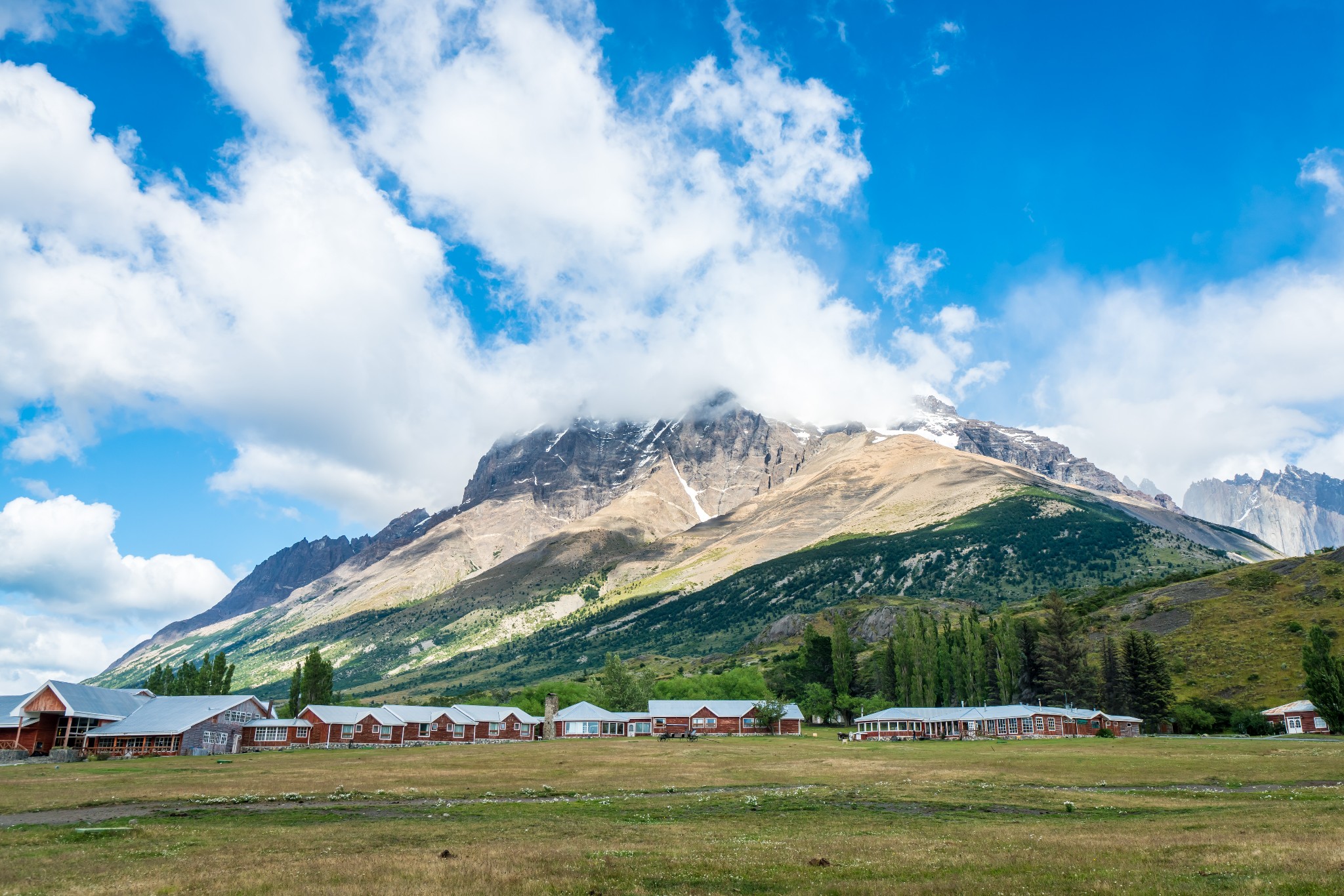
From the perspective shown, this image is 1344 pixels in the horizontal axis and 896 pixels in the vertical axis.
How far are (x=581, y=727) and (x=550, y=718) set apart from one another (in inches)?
252

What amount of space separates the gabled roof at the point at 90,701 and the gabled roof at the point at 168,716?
77.9 inches

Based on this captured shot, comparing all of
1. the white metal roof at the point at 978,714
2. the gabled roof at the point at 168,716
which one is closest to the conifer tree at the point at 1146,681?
the white metal roof at the point at 978,714

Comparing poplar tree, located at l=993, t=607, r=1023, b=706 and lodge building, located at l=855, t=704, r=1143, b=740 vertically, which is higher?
poplar tree, located at l=993, t=607, r=1023, b=706

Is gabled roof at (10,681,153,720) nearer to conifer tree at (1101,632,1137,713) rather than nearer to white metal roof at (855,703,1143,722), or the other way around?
white metal roof at (855,703,1143,722)

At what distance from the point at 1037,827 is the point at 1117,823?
3.49 m

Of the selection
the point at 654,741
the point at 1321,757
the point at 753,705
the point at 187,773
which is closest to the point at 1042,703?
the point at 753,705

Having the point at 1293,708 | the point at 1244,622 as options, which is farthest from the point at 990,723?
the point at 1244,622

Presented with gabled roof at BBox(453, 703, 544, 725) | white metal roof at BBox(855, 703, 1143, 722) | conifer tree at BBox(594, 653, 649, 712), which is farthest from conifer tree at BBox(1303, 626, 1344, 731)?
gabled roof at BBox(453, 703, 544, 725)

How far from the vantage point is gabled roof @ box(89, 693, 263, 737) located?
9925 centimetres

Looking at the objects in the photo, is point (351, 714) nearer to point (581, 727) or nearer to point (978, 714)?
point (581, 727)

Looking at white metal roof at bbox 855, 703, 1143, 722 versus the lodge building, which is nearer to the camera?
the lodge building

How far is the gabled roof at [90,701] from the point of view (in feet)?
320

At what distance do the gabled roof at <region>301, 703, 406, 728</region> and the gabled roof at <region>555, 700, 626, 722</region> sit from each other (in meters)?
29.9

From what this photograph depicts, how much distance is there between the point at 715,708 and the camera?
14700 centimetres
